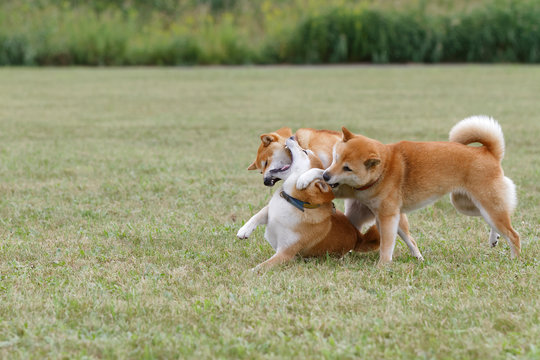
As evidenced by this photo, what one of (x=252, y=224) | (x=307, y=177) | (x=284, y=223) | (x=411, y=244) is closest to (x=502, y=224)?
(x=411, y=244)

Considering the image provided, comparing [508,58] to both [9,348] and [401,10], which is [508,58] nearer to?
[401,10]

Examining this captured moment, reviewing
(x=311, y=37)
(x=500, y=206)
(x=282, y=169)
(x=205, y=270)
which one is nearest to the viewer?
(x=205, y=270)

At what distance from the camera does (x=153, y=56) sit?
73.5ft

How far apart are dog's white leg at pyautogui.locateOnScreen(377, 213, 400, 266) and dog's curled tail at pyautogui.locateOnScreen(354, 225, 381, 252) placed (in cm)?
23

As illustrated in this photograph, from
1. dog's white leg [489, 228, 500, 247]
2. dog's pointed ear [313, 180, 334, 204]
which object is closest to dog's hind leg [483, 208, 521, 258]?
dog's white leg [489, 228, 500, 247]

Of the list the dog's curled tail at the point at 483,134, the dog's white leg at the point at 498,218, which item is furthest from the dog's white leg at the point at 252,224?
the dog's curled tail at the point at 483,134

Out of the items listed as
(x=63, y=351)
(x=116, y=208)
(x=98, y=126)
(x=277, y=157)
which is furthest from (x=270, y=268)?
(x=98, y=126)

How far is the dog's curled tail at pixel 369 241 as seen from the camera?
13.4ft

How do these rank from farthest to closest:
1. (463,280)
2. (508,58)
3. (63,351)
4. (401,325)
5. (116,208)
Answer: (508,58) < (116,208) < (463,280) < (401,325) < (63,351)

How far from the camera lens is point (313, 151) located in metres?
4.28

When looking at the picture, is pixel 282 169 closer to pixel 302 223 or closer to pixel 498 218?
pixel 302 223

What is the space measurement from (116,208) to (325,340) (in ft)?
9.61

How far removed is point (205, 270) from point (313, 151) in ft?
3.60

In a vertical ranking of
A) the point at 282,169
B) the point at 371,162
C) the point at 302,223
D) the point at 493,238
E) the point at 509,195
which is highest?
the point at 371,162
